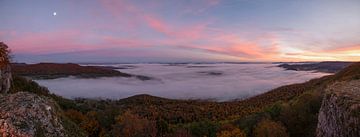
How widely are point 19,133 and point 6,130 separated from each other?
545mm

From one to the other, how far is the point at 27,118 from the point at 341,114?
17114mm

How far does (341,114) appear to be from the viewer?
57.4ft

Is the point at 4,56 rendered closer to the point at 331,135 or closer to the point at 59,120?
the point at 59,120

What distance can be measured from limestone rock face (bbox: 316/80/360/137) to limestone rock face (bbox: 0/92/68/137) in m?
15.5

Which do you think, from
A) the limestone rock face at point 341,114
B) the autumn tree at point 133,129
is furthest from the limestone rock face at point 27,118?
the autumn tree at point 133,129

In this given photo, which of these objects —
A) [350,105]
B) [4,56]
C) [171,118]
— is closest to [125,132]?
[4,56]

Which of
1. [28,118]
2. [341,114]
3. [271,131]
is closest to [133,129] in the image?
[271,131]

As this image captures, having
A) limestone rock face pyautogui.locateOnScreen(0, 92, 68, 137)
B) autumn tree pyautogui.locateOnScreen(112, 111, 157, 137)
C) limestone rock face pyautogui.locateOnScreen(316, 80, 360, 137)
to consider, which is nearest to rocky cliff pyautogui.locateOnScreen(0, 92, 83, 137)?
limestone rock face pyautogui.locateOnScreen(0, 92, 68, 137)

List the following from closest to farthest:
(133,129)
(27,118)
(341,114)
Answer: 1. (27,118)
2. (341,114)
3. (133,129)

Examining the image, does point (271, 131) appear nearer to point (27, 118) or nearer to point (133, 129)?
point (133, 129)

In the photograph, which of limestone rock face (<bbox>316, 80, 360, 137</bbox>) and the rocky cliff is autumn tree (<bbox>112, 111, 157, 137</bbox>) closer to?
limestone rock face (<bbox>316, 80, 360, 137</bbox>)

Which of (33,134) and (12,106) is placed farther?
(12,106)

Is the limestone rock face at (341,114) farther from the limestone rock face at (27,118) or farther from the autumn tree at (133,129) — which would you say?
the autumn tree at (133,129)

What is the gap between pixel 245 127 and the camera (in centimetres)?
5953
